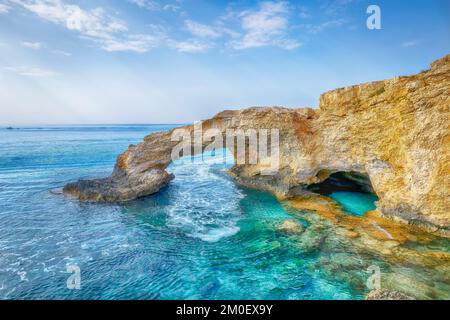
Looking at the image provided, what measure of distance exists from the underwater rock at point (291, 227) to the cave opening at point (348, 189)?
479 cm

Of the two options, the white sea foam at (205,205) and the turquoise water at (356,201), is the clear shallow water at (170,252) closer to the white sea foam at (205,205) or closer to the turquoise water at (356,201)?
the white sea foam at (205,205)

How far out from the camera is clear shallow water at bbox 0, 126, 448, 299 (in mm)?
8984

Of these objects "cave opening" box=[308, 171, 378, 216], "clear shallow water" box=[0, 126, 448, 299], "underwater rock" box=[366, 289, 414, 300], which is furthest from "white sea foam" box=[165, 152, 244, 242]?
"underwater rock" box=[366, 289, 414, 300]

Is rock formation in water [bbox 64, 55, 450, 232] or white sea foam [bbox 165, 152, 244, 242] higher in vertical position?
rock formation in water [bbox 64, 55, 450, 232]

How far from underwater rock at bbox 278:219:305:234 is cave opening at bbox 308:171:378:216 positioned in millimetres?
4795

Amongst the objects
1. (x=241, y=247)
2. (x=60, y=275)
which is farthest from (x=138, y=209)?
(x=241, y=247)

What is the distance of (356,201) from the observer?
1750 cm

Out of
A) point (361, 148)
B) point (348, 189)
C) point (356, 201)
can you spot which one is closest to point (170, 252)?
point (361, 148)

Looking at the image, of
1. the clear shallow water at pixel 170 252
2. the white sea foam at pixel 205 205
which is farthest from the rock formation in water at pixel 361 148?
the clear shallow water at pixel 170 252

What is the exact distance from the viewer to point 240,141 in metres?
20.9

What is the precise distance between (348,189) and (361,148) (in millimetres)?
5777

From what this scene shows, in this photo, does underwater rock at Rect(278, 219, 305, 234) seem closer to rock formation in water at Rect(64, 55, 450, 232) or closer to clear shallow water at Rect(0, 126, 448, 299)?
clear shallow water at Rect(0, 126, 448, 299)

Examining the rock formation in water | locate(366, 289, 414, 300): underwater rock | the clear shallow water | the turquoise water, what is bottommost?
the clear shallow water

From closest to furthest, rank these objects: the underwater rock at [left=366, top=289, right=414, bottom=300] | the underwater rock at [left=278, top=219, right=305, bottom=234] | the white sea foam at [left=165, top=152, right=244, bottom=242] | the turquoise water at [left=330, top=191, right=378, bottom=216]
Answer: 1. the underwater rock at [left=366, top=289, right=414, bottom=300]
2. the underwater rock at [left=278, top=219, right=305, bottom=234]
3. the white sea foam at [left=165, top=152, right=244, bottom=242]
4. the turquoise water at [left=330, top=191, right=378, bottom=216]
